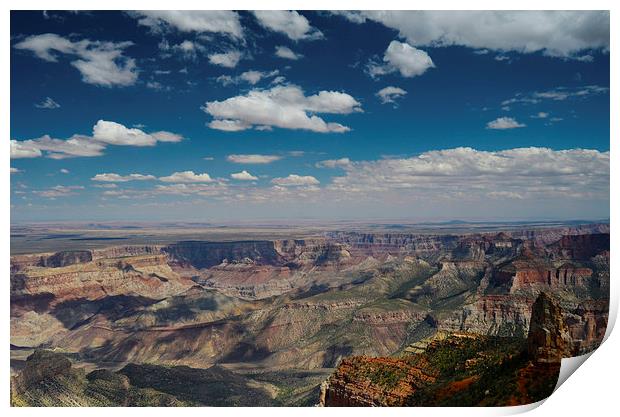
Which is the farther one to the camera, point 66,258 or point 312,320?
point 66,258

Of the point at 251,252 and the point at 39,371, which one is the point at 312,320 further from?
the point at 251,252

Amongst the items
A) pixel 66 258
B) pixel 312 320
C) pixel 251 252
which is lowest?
pixel 312 320

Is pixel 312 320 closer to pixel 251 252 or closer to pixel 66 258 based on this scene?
pixel 66 258

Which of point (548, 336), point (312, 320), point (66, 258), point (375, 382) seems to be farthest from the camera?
point (66, 258)

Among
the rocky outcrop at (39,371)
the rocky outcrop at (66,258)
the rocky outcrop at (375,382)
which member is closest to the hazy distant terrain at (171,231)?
the rocky outcrop at (66,258)

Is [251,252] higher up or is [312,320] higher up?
[251,252]

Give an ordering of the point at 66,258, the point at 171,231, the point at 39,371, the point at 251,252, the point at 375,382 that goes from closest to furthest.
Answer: the point at 375,382, the point at 39,371, the point at 66,258, the point at 251,252, the point at 171,231

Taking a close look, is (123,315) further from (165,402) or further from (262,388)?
(165,402)

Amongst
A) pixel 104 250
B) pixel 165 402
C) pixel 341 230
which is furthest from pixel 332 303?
pixel 341 230

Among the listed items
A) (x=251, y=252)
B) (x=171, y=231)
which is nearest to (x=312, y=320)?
(x=251, y=252)
